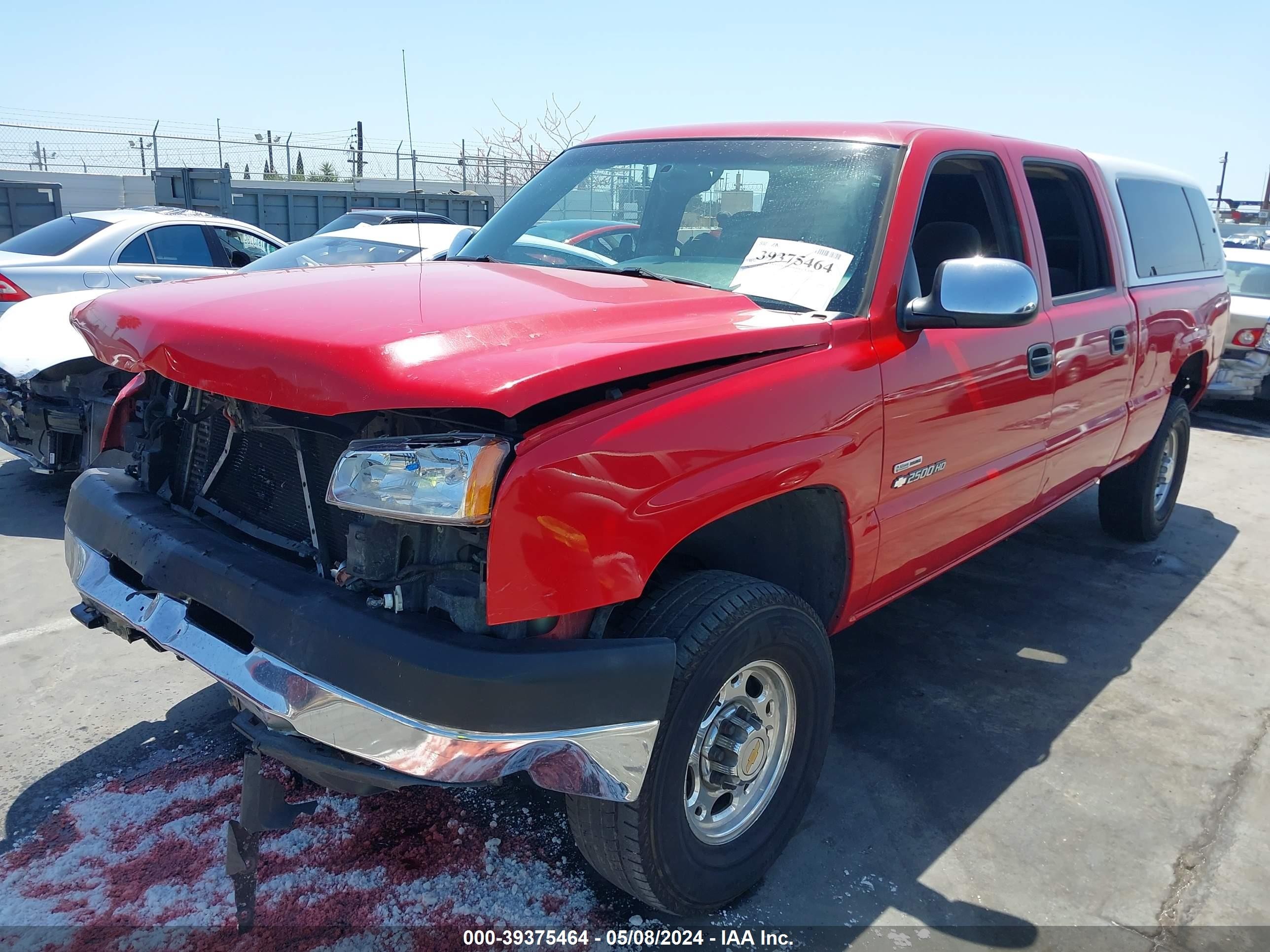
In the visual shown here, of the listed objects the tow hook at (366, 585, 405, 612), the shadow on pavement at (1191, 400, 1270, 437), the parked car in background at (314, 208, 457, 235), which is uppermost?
the parked car in background at (314, 208, 457, 235)

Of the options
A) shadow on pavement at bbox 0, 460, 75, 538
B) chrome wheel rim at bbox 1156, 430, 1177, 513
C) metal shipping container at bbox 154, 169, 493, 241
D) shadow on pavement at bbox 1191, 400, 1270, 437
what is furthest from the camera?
metal shipping container at bbox 154, 169, 493, 241

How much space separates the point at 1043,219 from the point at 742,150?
168 cm

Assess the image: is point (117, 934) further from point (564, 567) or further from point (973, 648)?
point (973, 648)

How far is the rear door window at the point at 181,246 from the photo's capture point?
8.10 m

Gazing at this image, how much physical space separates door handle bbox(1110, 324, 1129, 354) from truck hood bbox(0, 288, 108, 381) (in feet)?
15.6

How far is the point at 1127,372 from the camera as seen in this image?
4332mm

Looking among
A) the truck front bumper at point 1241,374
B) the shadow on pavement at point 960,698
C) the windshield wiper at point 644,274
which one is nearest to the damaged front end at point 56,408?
the windshield wiper at point 644,274

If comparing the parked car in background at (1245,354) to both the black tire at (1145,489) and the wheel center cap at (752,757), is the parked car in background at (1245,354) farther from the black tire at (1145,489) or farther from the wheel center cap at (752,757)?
the wheel center cap at (752,757)

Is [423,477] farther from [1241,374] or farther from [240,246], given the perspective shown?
[1241,374]

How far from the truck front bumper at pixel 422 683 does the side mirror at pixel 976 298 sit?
1362 millimetres

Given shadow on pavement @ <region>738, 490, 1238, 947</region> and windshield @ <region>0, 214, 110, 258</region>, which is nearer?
shadow on pavement @ <region>738, 490, 1238, 947</region>

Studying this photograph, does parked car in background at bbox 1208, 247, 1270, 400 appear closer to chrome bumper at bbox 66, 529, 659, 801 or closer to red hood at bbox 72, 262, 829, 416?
red hood at bbox 72, 262, 829, 416

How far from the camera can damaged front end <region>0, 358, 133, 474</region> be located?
16.6 ft

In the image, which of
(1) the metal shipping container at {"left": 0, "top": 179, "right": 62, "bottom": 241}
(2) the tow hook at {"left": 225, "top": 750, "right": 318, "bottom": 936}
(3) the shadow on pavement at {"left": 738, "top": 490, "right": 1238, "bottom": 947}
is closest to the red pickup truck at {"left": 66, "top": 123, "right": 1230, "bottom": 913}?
(2) the tow hook at {"left": 225, "top": 750, "right": 318, "bottom": 936}
